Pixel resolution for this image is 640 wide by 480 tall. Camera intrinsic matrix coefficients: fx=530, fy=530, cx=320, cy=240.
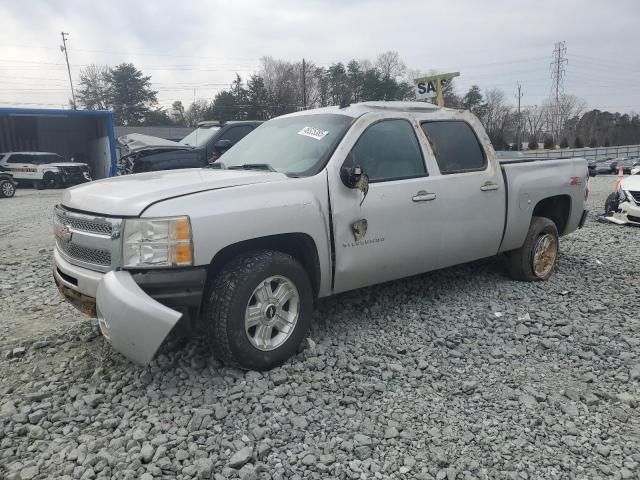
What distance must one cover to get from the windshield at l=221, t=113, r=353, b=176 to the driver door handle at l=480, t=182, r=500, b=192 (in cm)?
146

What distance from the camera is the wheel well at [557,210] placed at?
586 centimetres

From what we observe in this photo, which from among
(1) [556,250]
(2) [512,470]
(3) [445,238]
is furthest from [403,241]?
(1) [556,250]

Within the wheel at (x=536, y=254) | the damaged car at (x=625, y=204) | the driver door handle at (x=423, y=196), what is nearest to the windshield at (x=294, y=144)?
the driver door handle at (x=423, y=196)

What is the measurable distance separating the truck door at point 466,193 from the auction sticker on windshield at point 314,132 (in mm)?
1016

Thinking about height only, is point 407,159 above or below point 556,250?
above

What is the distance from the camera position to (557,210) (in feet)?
19.5

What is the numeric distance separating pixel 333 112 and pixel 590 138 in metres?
76.5

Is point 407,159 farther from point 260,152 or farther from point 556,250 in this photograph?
point 556,250

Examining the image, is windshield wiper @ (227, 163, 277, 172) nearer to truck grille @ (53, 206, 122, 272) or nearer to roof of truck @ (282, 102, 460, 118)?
roof of truck @ (282, 102, 460, 118)

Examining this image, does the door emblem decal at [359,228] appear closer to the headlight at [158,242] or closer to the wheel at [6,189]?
the headlight at [158,242]

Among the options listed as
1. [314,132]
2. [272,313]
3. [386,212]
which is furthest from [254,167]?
[272,313]

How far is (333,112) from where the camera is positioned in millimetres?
4430

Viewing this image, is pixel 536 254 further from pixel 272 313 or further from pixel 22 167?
pixel 22 167

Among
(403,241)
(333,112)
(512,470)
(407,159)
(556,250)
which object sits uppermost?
(333,112)
